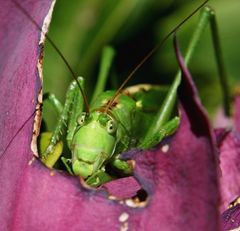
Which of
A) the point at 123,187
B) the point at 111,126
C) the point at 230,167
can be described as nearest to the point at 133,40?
the point at 111,126

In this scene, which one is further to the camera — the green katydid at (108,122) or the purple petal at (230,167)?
the green katydid at (108,122)

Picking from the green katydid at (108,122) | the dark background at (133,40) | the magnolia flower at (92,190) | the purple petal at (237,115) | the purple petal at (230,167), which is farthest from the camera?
the dark background at (133,40)

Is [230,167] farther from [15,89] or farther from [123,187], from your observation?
[15,89]

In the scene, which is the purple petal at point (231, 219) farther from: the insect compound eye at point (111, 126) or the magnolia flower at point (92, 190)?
the insect compound eye at point (111, 126)

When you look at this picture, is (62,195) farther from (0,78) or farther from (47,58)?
(47,58)

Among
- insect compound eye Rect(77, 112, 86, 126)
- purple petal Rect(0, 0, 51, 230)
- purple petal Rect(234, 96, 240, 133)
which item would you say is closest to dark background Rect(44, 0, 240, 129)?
insect compound eye Rect(77, 112, 86, 126)

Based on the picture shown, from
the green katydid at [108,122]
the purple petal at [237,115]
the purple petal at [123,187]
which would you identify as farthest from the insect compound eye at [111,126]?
the purple petal at [123,187]
